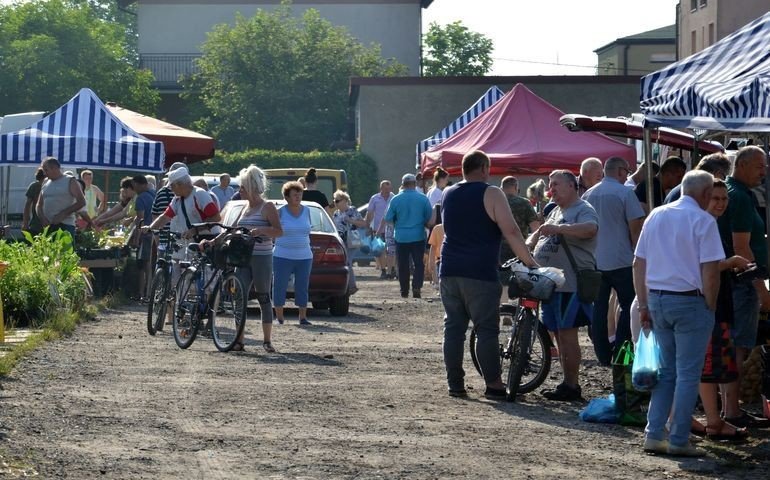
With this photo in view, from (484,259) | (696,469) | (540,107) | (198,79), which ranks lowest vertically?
(696,469)

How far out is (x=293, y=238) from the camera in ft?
56.2

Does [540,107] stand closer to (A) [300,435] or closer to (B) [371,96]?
(A) [300,435]

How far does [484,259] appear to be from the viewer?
11406 millimetres

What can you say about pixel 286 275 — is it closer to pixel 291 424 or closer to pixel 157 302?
pixel 157 302

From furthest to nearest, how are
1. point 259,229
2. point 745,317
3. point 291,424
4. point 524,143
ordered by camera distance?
point 524,143
point 259,229
point 745,317
point 291,424


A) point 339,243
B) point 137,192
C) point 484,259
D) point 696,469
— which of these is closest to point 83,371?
point 484,259

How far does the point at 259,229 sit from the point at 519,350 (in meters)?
4.08

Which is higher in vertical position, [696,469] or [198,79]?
[198,79]

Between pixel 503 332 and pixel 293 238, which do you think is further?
pixel 293 238

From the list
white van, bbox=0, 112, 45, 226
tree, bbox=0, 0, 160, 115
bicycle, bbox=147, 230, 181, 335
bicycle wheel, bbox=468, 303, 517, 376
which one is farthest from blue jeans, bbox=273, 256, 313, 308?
tree, bbox=0, 0, 160, 115

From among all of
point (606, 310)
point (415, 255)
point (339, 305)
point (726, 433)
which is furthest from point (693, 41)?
point (726, 433)

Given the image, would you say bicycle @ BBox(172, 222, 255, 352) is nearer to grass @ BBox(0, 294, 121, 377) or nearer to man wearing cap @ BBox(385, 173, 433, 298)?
grass @ BBox(0, 294, 121, 377)

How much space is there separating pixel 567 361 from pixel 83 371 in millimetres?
3967

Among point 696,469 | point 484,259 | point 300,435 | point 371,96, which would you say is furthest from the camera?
point 371,96
